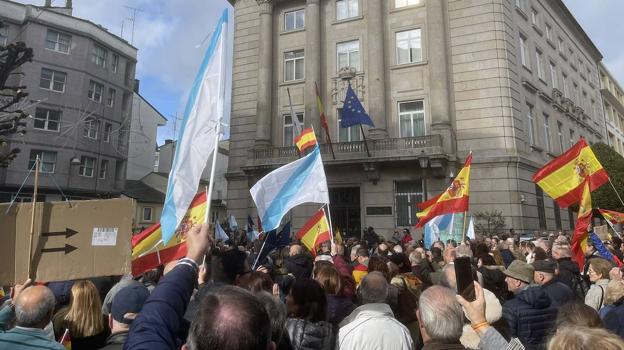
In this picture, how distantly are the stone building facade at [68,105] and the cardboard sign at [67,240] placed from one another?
3017 cm

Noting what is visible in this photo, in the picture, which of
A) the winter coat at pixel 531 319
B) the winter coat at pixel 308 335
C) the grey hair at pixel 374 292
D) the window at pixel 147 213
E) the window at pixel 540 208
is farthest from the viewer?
the window at pixel 147 213

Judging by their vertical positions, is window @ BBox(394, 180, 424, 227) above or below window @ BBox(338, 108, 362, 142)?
below

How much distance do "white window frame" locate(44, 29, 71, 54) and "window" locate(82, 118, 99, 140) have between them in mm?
5840

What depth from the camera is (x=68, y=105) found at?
34.0 m

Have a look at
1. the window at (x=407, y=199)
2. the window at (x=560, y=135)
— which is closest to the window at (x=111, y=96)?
the window at (x=407, y=199)

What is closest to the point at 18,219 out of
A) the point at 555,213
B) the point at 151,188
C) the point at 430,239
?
the point at 430,239

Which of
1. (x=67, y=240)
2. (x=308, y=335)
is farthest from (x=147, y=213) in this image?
(x=308, y=335)

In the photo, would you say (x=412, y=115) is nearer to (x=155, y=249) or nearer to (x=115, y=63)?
(x=155, y=249)

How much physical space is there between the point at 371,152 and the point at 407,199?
9.84 ft

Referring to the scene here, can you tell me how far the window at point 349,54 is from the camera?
2406 cm

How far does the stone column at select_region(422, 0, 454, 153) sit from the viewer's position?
69.1 ft

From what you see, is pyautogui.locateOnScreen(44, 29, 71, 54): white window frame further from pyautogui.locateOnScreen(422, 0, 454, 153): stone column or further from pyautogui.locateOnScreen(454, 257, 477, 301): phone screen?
pyautogui.locateOnScreen(454, 257, 477, 301): phone screen

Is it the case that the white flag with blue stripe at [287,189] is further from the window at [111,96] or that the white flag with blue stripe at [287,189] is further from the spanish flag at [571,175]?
the window at [111,96]

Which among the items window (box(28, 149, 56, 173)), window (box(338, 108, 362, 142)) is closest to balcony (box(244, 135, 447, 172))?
window (box(338, 108, 362, 142))
